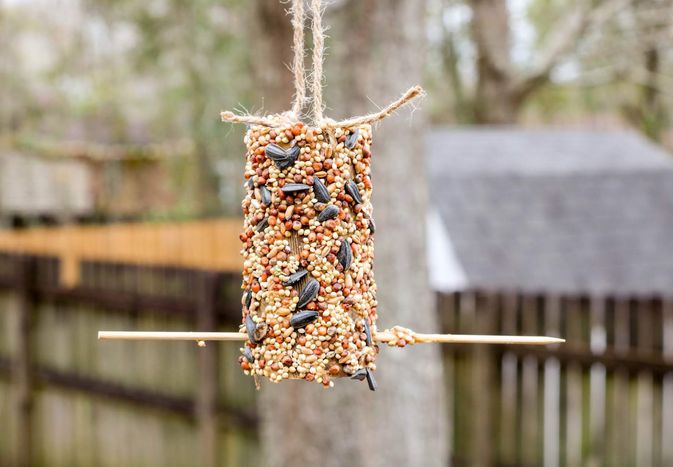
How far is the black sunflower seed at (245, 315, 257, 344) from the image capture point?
148cm

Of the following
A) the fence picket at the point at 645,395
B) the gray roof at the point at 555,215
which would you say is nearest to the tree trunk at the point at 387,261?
the fence picket at the point at 645,395

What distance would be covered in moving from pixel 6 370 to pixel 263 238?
520 cm

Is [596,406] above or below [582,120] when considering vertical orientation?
below

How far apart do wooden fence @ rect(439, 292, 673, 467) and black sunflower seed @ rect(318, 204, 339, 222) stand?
2346 mm

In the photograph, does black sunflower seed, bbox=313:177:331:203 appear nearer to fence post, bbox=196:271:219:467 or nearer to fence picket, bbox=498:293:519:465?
fence picket, bbox=498:293:519:465

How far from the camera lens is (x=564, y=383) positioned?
364cm

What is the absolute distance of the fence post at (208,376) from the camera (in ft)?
15.0

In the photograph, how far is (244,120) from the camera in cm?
138

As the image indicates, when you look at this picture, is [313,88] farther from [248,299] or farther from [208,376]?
[208,376]

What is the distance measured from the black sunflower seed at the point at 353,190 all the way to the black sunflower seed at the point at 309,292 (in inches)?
6.2

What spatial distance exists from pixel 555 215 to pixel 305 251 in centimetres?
565

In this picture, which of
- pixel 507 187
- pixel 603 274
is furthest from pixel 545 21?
pixel 603 274

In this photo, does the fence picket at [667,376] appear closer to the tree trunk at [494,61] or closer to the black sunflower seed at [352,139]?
the black sunflower seed at [352,139]

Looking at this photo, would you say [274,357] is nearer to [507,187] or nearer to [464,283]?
[464,283]
